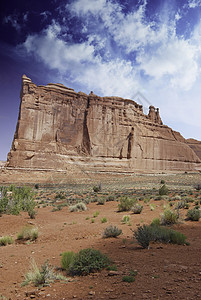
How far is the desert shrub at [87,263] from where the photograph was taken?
14.3ft

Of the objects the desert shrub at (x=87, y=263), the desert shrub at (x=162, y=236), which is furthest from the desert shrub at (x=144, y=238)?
the desert shrub at (x=87, y=263)

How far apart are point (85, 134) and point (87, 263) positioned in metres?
50.3

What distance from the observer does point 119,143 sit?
185 ft

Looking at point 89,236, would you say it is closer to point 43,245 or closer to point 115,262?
point 43,245

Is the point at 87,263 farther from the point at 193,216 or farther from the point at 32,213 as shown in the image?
the point at 32,213

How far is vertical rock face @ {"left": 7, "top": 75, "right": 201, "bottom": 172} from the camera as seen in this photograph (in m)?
46.5

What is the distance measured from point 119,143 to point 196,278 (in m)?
53.1

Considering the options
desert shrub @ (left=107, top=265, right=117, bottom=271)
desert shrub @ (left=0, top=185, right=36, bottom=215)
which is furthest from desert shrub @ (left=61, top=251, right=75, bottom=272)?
desert shrub @ (left=0, top=185, right=36, bottom=215)

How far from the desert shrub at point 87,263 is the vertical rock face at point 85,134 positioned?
137ft

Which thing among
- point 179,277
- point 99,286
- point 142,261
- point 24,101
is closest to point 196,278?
point 179,277

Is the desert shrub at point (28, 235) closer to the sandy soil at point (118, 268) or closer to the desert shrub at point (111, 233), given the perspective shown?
the sandy soil at point (118, 268)

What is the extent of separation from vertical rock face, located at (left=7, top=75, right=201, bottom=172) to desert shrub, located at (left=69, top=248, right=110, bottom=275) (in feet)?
137

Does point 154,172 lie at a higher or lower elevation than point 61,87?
lower

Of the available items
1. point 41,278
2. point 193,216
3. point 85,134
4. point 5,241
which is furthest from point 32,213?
point 85,134
